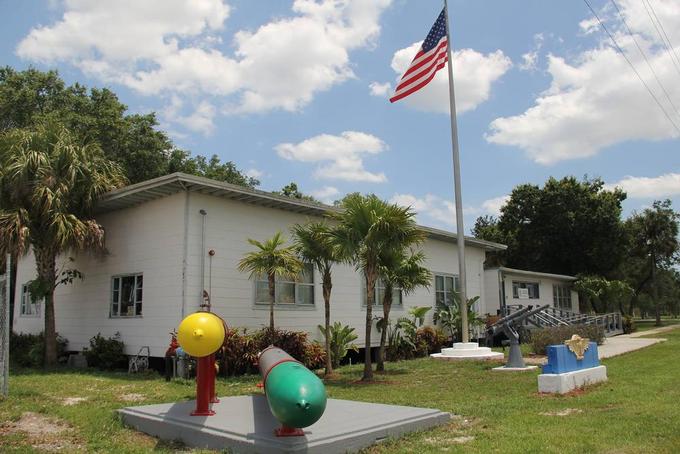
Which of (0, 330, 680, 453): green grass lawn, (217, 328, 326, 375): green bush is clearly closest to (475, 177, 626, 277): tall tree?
(0, 330, 680, 453): green grass lawn

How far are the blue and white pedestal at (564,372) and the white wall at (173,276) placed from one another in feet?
23.9

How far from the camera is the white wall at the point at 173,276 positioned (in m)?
13.9

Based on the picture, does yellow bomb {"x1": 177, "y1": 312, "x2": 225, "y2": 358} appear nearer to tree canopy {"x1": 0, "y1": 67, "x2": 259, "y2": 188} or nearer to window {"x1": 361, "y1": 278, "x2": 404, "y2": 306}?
window {"x1": 361, "y1": 278, "x2": 404, "y2": 306}

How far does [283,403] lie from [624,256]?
39.3 m

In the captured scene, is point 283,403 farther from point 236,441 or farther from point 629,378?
point 629,378

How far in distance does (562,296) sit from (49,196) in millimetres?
28527

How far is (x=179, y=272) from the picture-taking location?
13.7 metres

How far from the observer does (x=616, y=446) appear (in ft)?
20.6

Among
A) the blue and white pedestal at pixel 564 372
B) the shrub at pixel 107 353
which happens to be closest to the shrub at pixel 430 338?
the blue and white pedestal at pixel 564 372

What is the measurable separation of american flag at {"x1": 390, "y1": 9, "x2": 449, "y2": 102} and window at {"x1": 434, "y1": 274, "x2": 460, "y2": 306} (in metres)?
7.77

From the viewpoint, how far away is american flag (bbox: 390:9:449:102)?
53.8 feet

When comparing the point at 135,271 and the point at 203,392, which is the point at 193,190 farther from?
the point at 203,392

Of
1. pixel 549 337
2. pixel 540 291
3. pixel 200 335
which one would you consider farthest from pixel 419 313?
pixel 540 291

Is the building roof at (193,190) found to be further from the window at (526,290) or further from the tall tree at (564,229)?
the tall tree at (564,229)
